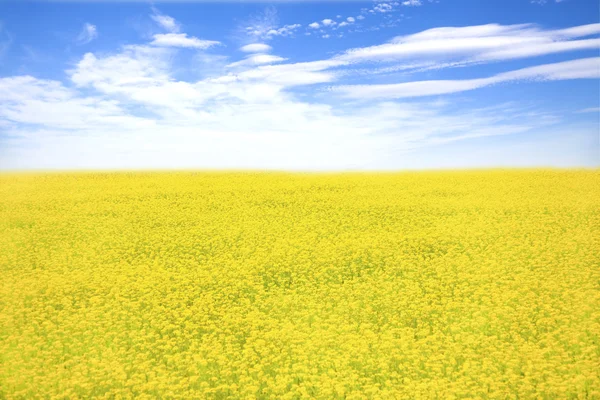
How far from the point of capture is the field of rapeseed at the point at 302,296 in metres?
11.5

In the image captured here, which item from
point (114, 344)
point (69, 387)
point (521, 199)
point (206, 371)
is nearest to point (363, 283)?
point (206, 371)

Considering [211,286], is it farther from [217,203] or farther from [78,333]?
[217,203]

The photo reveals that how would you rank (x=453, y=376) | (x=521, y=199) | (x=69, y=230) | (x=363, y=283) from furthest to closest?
(x=521, y=199) → (x=69, y=230) → (x=363, y=283) → (x=453, y=376)

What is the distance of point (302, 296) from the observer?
623 inches

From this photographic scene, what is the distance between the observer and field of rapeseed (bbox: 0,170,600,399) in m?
11.5

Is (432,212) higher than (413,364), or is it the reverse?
(432,212)

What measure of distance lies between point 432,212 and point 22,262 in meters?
19.2

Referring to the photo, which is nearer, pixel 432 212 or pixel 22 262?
pixel 22 262

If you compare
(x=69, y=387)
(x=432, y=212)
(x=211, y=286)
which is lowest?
(x=69, y=387)

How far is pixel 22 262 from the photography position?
760 inches

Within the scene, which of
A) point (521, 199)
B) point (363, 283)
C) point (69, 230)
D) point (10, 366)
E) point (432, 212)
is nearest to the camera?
point (10, 366)

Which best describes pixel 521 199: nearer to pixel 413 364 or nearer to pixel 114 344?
pixel 413 364

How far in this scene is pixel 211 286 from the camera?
1683cm

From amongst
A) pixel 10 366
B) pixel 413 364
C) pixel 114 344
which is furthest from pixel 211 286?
pixel 413 364
